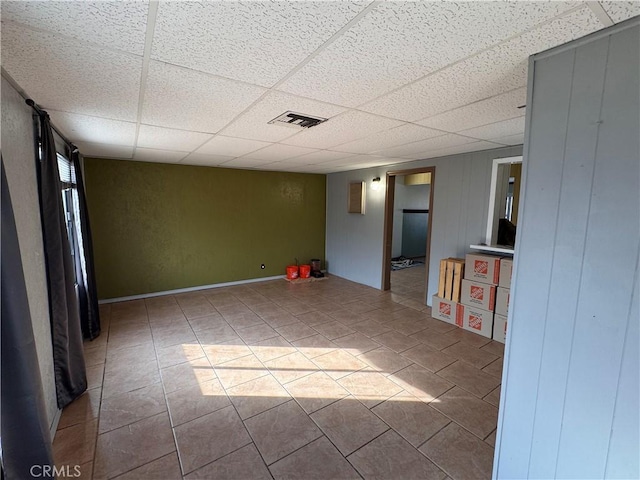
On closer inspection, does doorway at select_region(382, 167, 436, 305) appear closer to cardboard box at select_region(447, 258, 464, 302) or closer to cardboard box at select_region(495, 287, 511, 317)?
cardboard box at select_region(447, 258, 464, 302)

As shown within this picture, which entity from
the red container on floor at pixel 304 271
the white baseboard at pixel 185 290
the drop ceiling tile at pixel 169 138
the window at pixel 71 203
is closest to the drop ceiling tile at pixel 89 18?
the drop ceiling tile at pixel 169 138

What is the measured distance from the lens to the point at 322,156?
4.16 m

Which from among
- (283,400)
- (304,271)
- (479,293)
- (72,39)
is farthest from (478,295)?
(72,39)

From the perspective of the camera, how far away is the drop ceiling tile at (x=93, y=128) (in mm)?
2339

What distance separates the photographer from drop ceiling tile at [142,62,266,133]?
5.13 feet

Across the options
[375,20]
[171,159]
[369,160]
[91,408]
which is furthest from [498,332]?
[171,159]

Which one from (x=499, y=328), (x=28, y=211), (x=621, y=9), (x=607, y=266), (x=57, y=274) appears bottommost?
(x=499, y=328)

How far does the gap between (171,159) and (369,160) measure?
123 inches

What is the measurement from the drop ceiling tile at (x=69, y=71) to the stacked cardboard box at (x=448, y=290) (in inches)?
151

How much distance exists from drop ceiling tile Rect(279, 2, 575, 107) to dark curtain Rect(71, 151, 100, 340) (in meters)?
2.90

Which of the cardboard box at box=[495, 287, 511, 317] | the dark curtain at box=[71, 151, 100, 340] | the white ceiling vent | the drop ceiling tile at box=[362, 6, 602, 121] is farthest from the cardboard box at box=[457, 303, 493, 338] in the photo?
the dark curtain at box=[71, 151, 100, 340]

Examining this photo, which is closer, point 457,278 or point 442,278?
point 457,278

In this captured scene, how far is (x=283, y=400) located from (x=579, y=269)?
6.97 ft

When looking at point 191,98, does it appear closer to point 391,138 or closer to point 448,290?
point 391,138
